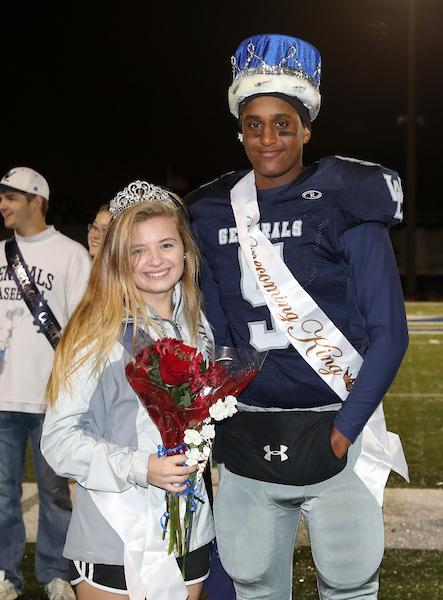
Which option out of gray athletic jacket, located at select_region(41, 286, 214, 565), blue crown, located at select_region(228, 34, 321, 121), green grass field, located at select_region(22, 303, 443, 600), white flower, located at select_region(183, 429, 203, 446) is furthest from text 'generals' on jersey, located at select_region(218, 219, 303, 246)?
green grass field, located at select_region(22, 303, 443, 600)

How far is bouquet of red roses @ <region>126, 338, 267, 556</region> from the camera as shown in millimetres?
2293

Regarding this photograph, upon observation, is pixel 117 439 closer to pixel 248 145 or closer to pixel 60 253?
pixel 248 145

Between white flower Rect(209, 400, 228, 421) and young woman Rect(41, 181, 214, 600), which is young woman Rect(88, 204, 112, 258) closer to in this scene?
young woman Rect(41, 181, 214, 600)

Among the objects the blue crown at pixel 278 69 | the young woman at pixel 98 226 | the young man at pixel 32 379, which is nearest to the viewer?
the blue crown at pixel 278 69

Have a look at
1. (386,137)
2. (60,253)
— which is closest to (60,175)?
(386,137)

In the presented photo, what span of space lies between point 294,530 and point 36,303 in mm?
2108

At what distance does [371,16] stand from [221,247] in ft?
90.6

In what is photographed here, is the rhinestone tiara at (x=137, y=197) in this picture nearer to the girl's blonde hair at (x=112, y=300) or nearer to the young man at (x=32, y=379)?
the girl's blonde hair at (x=112, y=300)

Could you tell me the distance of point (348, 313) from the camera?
8.87 ft

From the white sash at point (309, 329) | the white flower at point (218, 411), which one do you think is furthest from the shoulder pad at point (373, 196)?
the white flower at point (218, 411)

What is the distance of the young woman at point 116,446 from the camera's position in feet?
8.07

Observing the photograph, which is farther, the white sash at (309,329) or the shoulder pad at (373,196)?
the white sash at (309,329)

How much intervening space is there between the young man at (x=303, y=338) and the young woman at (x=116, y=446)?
17 cm

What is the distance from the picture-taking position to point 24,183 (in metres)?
4.79
